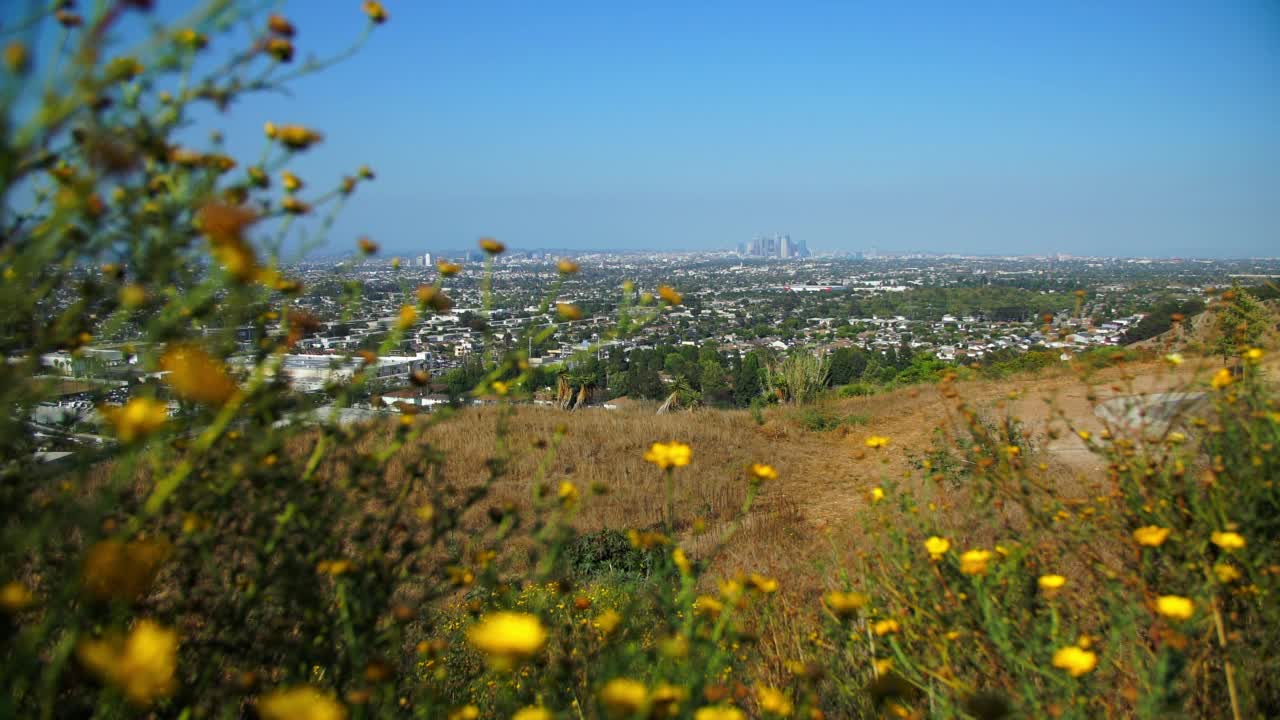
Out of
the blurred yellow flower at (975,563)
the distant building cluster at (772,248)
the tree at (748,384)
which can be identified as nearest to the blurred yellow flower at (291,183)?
the blurred yellow flower at (975,563)

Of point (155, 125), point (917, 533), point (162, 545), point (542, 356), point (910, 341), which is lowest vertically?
point (910, 341)

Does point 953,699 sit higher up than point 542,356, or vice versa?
point 542,356

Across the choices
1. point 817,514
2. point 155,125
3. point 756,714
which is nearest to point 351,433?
point 155,125

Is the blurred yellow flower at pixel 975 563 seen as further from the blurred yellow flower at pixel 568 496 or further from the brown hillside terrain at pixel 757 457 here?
the brown hillside terrain at pixel 757 457

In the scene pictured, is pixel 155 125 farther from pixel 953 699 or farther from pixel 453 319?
pixel 953 699

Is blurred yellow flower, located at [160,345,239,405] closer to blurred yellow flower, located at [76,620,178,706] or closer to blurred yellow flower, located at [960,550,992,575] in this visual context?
blurred yellow flower, located at [76,620,178,706]

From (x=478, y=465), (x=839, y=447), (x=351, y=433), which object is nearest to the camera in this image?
(x=351, y=433)
